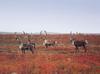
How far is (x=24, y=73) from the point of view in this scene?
18797 mm

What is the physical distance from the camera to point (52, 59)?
94.6 ft

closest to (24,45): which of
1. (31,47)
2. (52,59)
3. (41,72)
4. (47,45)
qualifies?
(31,47)

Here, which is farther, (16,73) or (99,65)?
(99,65)

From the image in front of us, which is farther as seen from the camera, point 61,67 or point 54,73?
point 61,67

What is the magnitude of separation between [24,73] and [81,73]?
15.2 ft

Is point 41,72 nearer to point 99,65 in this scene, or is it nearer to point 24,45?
point 99,65

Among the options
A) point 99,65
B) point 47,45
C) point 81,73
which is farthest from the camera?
point 47,45

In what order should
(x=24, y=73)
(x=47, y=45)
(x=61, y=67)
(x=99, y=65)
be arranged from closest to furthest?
(x=24, y=73)
(x=61, y=67)
(x=99, y=65)
(x=47, y=45)

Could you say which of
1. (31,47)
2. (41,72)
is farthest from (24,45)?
(41,72)

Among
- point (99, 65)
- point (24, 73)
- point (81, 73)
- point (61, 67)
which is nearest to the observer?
point (24, 73)

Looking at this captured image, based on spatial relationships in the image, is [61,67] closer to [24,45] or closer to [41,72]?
[41,72]

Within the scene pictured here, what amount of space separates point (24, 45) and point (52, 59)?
8937 mm

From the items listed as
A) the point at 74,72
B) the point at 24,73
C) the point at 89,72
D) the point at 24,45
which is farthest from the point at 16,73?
the point at 24,45

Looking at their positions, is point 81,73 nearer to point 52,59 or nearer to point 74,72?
point 74,72
